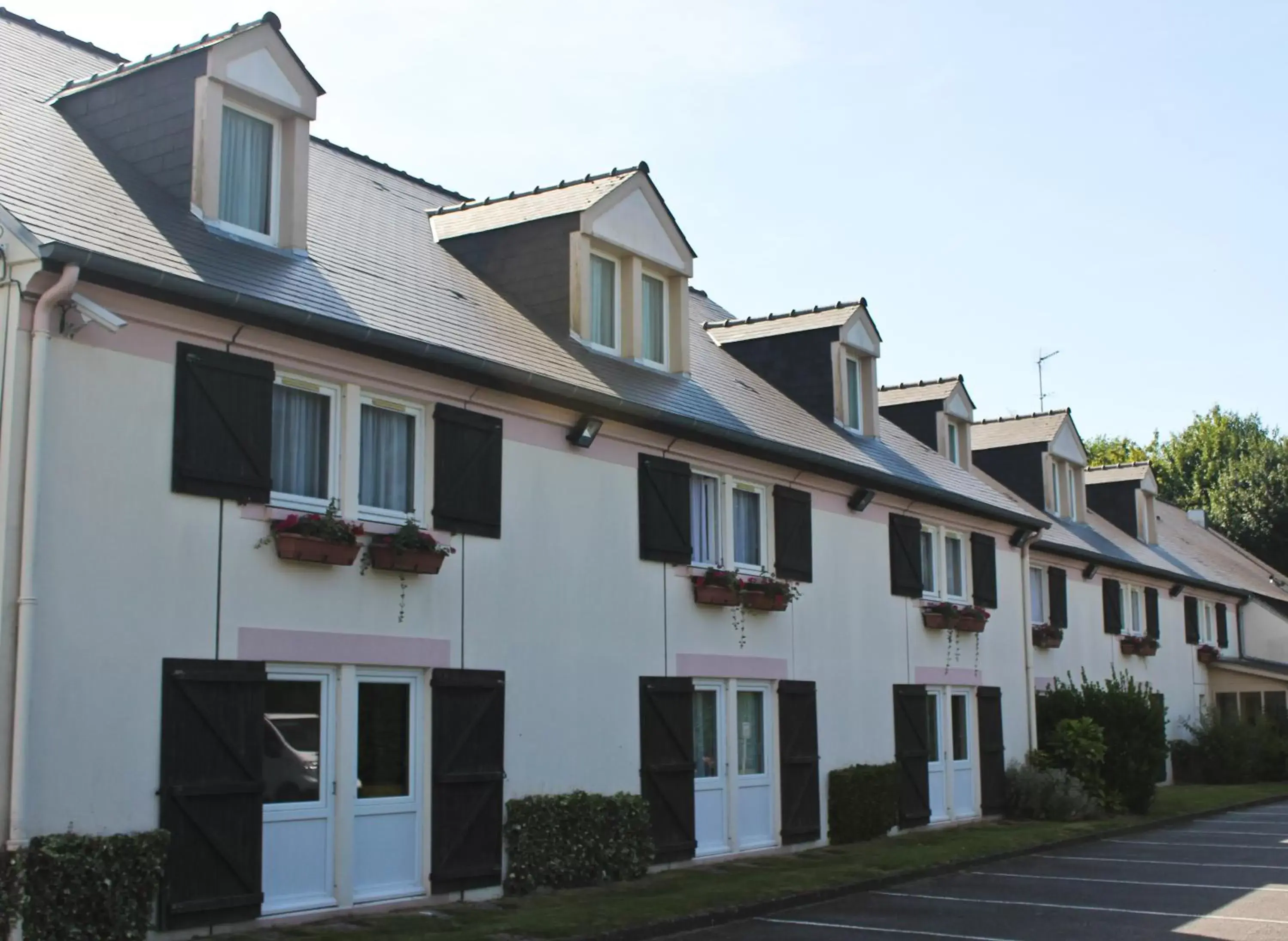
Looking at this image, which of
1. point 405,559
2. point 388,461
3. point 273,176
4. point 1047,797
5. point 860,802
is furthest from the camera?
point 1047,797

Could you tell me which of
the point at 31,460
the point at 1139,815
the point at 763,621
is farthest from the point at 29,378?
Result: the point at 1139,815

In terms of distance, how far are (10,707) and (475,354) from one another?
18.2 ft

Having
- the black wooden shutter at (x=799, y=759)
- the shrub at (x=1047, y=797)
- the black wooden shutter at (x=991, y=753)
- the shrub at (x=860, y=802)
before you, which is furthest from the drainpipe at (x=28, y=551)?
the shrub at (x=1047, y=797)

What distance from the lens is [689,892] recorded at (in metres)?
14.2

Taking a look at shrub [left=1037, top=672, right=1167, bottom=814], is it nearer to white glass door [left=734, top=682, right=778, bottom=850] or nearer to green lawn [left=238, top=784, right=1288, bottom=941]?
green lawn [left=238, top=784, right=1288, bottom=941]

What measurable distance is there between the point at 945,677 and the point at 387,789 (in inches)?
473

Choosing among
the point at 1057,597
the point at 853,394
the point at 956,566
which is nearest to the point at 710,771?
the point at 853,394

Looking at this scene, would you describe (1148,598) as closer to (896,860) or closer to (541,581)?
(896,860)

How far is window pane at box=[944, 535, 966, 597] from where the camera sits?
78.1ft

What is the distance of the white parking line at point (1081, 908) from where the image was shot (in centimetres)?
1339

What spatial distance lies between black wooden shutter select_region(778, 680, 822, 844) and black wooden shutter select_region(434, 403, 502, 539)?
5934mm

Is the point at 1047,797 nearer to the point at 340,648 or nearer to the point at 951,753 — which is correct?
the point at 951,753

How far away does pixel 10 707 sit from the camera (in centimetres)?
994

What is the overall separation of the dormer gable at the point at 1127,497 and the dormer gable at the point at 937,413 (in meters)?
12.2
